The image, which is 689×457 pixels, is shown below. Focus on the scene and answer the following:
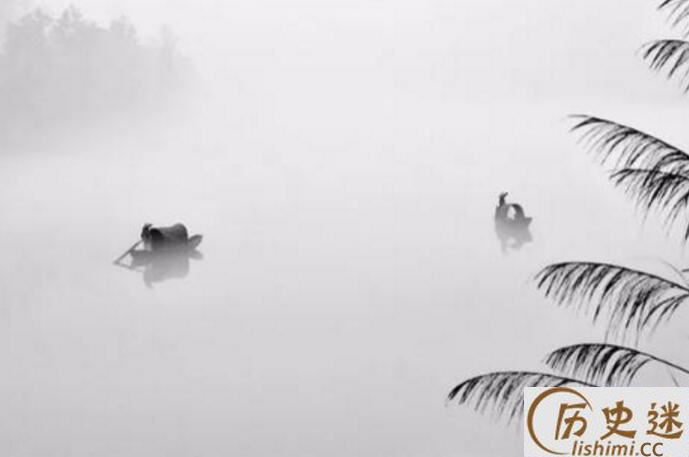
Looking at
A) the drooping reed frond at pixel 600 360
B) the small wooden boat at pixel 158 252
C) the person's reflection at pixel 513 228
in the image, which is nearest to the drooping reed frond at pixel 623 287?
the drooping reed frond at pixel 600 360

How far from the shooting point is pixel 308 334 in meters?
18.9

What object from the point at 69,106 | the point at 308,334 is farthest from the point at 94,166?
the point at 308,334

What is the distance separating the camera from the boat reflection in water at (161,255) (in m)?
25.1

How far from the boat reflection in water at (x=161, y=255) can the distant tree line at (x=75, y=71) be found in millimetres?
39059

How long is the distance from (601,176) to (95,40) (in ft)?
148

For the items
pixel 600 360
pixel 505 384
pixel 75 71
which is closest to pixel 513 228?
pixel 505 384

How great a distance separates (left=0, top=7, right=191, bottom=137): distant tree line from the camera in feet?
198

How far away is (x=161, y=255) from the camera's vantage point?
25719 millimetres

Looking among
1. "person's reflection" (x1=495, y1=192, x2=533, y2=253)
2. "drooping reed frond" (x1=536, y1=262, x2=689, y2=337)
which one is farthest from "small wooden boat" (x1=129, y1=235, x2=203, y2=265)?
"drooping reed frond" (x1=536, y1=262, x2=689, y2=337)

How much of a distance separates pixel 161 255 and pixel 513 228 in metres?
12.5

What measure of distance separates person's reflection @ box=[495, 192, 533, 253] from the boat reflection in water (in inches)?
426

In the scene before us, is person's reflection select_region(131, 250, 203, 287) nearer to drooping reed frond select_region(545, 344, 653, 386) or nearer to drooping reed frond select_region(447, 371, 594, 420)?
drooping reed frond select_region(447, 371, 594, 420)

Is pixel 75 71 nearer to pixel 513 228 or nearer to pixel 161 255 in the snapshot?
pixel 161 255

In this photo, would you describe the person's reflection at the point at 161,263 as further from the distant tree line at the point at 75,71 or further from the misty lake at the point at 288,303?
the distant tree line at the point at 75,71
